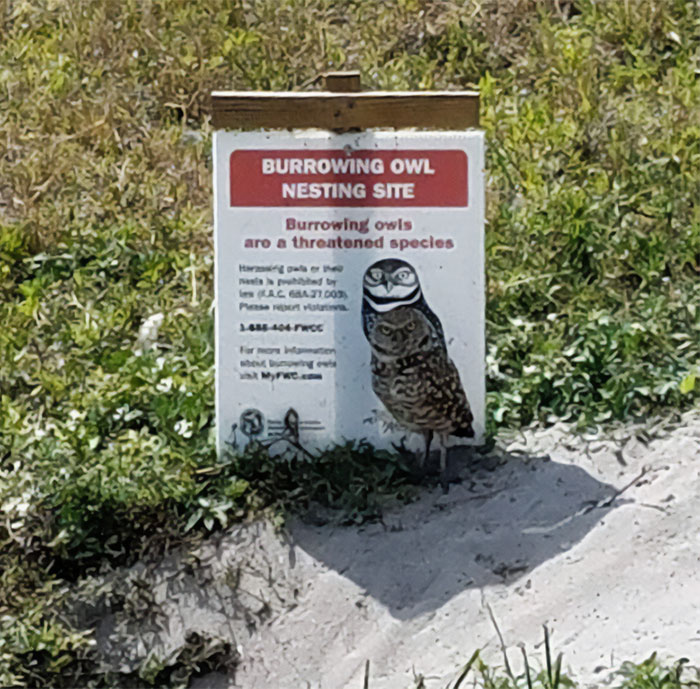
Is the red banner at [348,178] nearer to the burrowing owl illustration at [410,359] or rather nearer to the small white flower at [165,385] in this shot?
the burrowing owl illustration at [410,359]

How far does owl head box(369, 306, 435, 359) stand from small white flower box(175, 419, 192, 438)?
28.8 inches

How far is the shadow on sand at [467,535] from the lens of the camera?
462cm

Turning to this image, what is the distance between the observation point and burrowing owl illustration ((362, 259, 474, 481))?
5082 millimetres

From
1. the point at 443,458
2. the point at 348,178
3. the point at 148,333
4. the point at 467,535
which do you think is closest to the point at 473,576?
the point at 467,535

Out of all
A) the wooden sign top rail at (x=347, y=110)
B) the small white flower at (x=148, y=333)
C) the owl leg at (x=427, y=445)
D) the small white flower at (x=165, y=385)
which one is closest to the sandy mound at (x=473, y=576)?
the owl leg at (x=427, y=445)

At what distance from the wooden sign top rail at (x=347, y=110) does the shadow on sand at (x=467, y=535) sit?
1.21 m

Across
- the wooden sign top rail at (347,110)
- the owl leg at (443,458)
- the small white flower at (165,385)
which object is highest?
the wooden sign top rail at (347,110)

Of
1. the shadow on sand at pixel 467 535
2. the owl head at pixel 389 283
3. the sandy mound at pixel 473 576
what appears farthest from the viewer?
the owl head at pixel 389 283

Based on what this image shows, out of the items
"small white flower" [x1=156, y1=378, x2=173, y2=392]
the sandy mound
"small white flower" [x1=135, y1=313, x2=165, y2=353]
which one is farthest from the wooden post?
"small white flower" [x1=135, y1=313, x2=165, y2=353]

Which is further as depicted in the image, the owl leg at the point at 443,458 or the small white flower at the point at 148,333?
the small white flower at the point at 148,333

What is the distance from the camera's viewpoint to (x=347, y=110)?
4988mm

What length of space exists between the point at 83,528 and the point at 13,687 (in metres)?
0.66

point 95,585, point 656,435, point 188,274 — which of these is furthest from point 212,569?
point 188,274

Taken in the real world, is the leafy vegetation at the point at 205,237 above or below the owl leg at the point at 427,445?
above
